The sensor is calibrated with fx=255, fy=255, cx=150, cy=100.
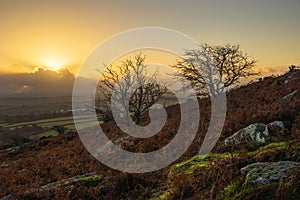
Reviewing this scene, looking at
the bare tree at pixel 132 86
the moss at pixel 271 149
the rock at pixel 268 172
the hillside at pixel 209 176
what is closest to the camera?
the rock at pixel 268 172

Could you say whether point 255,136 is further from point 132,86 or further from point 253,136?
point 132,86

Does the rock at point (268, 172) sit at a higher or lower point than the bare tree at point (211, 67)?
lower

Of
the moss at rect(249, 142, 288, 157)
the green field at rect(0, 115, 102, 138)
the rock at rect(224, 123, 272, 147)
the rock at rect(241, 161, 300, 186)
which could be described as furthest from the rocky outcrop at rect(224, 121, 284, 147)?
the green field at rect(0, 115, 102, 138)

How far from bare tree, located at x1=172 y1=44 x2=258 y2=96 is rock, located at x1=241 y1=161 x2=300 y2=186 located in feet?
72.5

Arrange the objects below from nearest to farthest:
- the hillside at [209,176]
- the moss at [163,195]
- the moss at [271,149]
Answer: the hillside at [209,176] → the moss at [163,195] → the moss at [271,149]

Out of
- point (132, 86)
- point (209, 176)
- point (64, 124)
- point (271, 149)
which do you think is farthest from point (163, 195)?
point (64, 124)

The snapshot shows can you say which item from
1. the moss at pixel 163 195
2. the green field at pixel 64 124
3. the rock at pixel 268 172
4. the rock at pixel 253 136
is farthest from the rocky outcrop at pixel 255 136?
the green field at pixel 64 124

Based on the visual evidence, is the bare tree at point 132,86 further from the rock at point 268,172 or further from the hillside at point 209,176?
the rock at point 268,172

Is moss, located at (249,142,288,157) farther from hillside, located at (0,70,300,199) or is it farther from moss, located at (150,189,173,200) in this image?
moss, located at (150,189,173,200)

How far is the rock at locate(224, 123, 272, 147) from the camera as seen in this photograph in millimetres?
7949

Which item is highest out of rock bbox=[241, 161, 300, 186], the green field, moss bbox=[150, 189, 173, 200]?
rock bbox=[241, 161, 300, 186]

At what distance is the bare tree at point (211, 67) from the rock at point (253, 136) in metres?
17.8

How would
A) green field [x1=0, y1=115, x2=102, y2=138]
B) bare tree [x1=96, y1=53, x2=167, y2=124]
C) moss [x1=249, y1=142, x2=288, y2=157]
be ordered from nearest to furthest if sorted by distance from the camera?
moss [x1=249, y1=142, x2=288, y2=157] < bare tree [x1=96, y1=53, x2=167, y2=124] < green field [x1=0, y1=115, x2=102, y2=138]

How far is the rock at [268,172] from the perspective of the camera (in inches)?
153
